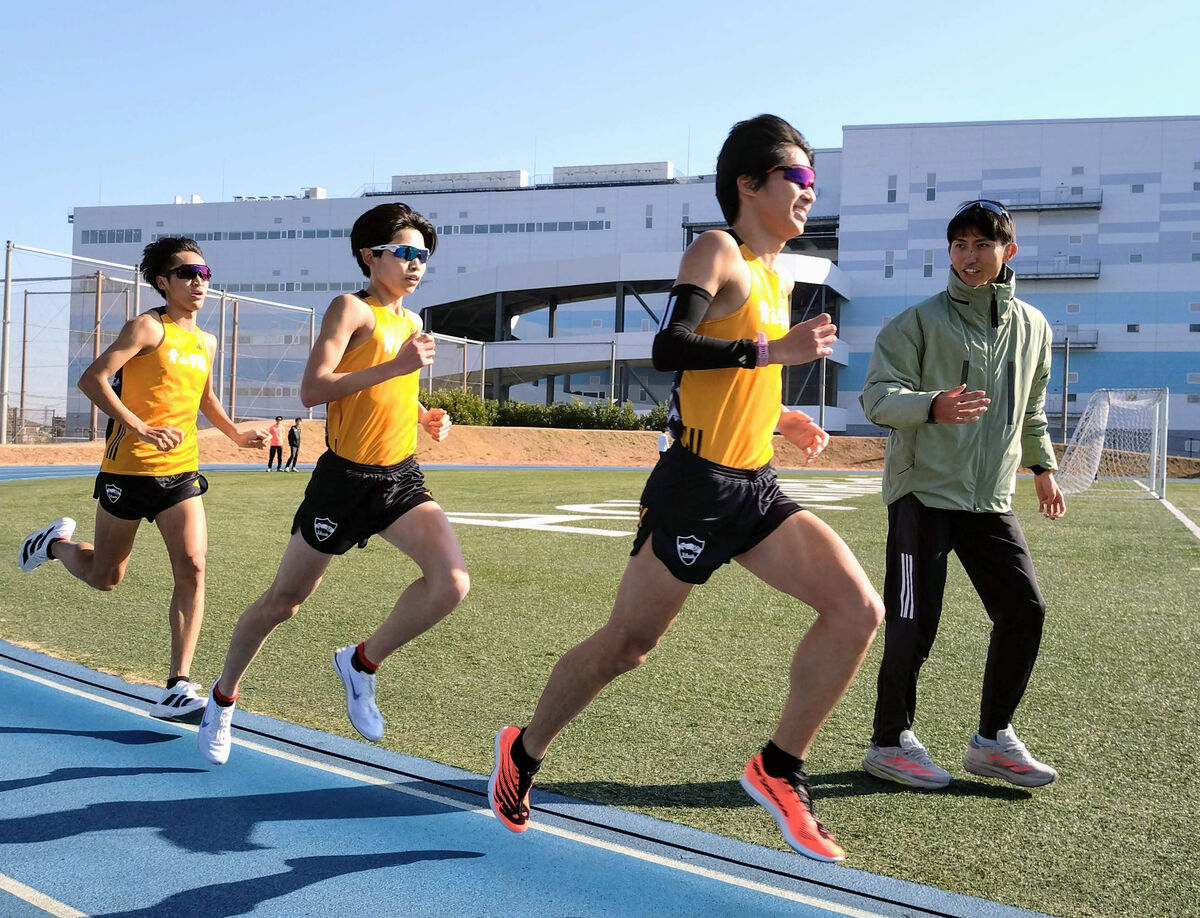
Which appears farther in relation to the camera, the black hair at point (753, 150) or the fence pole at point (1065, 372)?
the fence pole at point (1065, 372)

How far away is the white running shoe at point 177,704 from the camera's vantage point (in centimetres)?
457

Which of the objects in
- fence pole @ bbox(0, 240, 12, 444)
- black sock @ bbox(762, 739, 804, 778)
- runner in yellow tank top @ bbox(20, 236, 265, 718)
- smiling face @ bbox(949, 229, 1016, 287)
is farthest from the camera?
fence pole @ bbox(0, 240, 12, 444)

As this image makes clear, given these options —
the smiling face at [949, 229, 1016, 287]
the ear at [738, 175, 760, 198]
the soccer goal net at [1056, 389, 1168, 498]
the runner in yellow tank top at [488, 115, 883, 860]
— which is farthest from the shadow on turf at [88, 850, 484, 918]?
the soccer goal net at [1056, 389, 1168, 498]

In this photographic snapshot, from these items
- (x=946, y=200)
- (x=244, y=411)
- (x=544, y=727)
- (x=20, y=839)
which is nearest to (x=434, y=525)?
(x=544, y=727)

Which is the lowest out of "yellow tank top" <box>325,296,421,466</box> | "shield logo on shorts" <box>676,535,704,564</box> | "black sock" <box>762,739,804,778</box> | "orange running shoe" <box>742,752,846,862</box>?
"orange running shoe" <box>742,752,846,862</box>

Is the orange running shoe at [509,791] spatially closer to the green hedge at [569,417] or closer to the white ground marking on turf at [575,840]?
the white ground marking on turf at [575,840]

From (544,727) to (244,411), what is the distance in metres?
35.2

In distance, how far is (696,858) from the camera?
316cm

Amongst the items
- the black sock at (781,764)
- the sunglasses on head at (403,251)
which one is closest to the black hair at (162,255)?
the sunglasses on head at (403,251)

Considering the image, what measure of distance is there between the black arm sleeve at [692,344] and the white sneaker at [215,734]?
2.28 meters

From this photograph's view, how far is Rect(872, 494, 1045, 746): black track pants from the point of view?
13.0ft

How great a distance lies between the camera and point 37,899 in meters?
2.88

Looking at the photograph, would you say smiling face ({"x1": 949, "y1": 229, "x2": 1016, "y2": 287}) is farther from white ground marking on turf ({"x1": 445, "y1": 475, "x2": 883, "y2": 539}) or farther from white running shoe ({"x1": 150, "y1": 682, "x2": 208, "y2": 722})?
white ground marking on turf ({"x1": 445, "y1": 475, "x2": 883, "y2": 539})

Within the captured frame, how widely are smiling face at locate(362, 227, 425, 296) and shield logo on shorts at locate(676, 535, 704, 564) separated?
1.59 meters
